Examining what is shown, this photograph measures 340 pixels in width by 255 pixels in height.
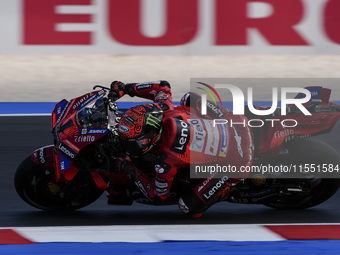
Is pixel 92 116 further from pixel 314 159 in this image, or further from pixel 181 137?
pixel 314 159

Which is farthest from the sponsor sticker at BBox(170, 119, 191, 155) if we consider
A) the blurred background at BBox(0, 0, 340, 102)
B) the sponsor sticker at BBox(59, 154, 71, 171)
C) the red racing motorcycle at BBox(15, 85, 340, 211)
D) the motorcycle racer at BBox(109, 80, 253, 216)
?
the blurred background at BBox(0, 0, 340, 102)

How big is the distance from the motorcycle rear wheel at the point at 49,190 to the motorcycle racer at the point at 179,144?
18.3 inches

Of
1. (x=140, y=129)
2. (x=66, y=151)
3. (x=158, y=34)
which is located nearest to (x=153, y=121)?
(x=140, y=129)

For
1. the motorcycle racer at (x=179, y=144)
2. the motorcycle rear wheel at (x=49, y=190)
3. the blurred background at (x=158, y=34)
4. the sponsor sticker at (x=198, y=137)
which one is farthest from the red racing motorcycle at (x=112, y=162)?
the blurred background at (x=158, y=34)

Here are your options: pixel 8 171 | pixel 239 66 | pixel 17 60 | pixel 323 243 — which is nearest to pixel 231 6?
pixel 239 66

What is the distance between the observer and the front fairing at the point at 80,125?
4719mm

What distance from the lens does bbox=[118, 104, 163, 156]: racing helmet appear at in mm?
4570

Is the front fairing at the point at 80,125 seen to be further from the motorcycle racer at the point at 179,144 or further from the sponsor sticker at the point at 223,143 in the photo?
the sponsor sticker at the point at 223,143

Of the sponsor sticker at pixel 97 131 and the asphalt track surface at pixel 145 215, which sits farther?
the asphalt track surface at pixel 145 215

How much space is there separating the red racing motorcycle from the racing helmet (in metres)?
0.16

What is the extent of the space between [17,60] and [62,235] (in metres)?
7.65

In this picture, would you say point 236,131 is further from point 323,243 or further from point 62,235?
point 62,235

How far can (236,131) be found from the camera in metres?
4.98

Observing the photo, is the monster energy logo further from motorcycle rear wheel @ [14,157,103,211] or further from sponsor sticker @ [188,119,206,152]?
motorcycle rear wheel @ [14,157,103,211]
